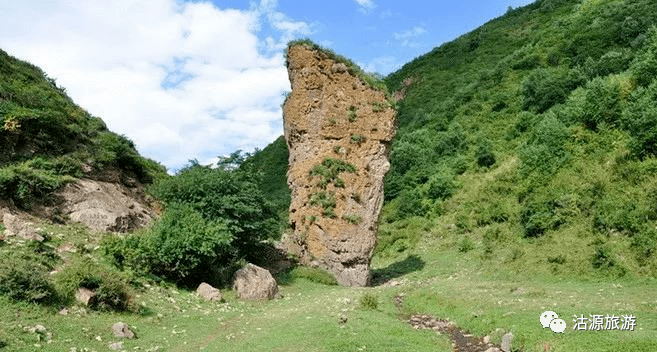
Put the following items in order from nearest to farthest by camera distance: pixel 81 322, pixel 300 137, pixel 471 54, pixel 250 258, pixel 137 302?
pixel 81 322, pixel 137 302, pixel 250 258, pixel 300 137, pixel 471 54

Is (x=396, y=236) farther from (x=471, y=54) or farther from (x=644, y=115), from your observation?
(x=471, y=54)

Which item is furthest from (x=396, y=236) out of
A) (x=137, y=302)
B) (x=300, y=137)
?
(x=137, y=302)

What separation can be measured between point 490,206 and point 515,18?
5704 cm

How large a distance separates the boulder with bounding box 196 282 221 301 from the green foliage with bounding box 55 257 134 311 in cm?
400

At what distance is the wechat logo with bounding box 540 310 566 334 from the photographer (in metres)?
15.8

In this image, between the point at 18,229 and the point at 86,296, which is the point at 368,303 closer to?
the point at 86,296

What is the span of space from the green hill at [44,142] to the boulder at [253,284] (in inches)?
376

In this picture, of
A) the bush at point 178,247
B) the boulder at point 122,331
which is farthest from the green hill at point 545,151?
the boulder at point 122,331

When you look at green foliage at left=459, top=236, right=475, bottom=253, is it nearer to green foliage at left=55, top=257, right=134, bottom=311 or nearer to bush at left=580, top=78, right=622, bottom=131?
bush at left=580, top=78, right=622, bottom=131

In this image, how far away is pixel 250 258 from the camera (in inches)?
1141

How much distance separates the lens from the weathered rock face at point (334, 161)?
2945 centimetres

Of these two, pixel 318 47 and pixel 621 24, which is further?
pixel 621 24

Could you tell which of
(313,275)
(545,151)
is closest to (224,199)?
(313,275)

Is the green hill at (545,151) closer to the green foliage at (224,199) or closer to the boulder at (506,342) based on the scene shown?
the boulder at (506,342)
